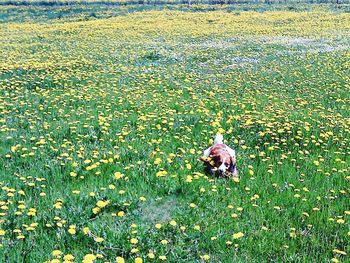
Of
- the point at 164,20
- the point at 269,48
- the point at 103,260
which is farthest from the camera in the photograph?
the point at 164,20

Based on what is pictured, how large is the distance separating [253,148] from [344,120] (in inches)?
105

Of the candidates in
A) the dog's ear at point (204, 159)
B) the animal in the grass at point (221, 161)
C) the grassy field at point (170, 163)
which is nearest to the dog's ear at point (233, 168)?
the animal in the grass at point (221, 161)

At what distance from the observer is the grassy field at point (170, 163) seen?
14.6 ft

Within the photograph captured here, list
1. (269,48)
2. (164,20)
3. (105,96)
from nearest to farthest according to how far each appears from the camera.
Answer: (105,96), (269,48), (164,20)

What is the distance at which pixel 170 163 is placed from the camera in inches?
255

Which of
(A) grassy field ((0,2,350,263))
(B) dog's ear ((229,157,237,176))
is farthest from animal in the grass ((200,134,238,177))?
(A) grassy field ((0,2,350,263))

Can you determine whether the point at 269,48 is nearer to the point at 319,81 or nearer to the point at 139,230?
the point at 319,81

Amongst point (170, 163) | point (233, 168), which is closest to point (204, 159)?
point (233, 168)

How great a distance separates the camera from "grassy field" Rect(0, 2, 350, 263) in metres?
4.46

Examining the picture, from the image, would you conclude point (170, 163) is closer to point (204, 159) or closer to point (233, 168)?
point (204, 159)

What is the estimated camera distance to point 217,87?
12.1 m

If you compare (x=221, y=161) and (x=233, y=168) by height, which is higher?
(x=221, y=161)

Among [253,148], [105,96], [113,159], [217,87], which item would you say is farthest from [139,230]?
[217,87]

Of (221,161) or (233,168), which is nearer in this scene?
(221,161)
